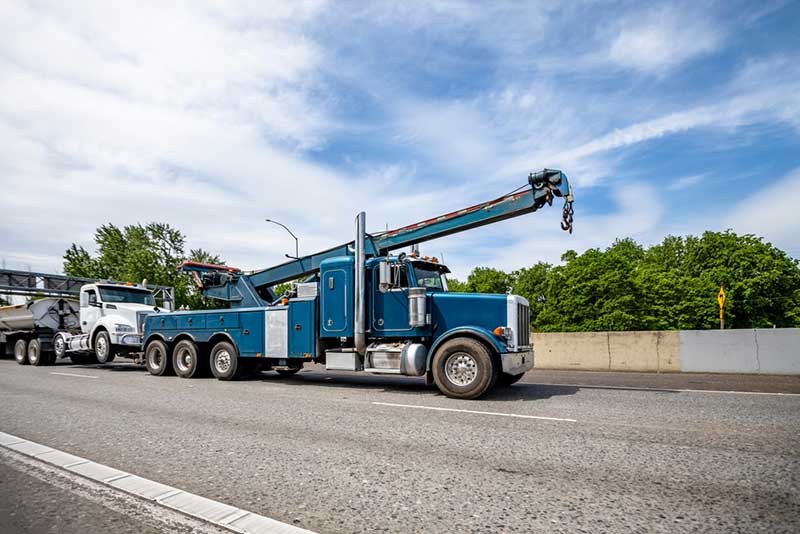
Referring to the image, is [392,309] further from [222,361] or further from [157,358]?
[157,358]

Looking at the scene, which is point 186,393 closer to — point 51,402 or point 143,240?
point 51,402

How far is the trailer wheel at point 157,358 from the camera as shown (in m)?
13.0

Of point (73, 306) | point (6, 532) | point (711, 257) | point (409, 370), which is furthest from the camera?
point (711, 257)

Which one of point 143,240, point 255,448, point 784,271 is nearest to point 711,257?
point 784,271

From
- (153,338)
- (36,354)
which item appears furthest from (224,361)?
(36,354)

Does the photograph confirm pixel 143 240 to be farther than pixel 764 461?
Yes

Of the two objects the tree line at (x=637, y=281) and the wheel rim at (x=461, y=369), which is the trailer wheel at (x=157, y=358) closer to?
the wheel rim at (x=461, y=369)

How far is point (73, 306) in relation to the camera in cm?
1934

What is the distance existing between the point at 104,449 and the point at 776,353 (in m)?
15.3

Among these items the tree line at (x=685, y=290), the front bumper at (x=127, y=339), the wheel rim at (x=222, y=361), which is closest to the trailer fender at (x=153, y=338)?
the front bumper at (x=127, y=339)

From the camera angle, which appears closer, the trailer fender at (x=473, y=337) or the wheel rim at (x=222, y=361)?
the trailer fender at (x=473, y=337)

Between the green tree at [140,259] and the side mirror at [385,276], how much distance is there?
42.6m

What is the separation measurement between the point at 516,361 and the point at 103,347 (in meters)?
12.9

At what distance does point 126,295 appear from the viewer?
16.0 m
